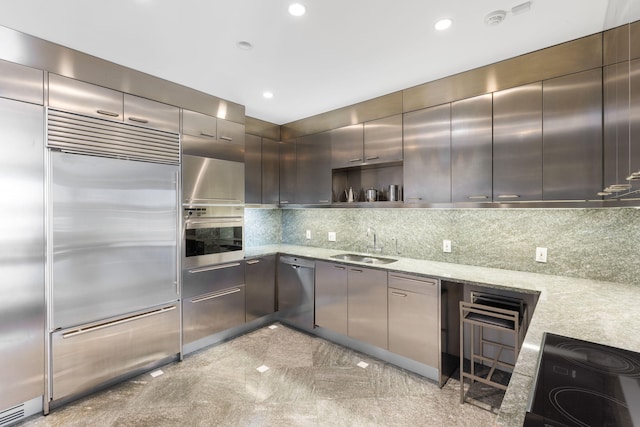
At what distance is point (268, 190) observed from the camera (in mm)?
3977

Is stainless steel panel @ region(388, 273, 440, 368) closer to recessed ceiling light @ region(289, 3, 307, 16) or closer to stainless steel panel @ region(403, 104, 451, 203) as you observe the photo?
stainless steel panel @ region(403, 104, 451, 203)

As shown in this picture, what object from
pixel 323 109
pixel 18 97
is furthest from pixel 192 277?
pixel 323 109

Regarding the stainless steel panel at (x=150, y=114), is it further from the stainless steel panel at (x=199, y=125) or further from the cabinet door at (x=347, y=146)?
the cabinet door at (x=347, y=146)

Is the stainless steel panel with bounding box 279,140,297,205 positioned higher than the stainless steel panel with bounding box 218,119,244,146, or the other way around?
the stainless steel panel with bounding box 218,119,244,146

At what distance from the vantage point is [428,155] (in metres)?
2.80

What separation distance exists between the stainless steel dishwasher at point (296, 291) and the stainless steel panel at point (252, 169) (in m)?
0.86

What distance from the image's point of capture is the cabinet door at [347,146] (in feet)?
10.9

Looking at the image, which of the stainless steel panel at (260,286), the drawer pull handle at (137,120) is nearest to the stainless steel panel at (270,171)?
the stainless steel panel at (260,286)

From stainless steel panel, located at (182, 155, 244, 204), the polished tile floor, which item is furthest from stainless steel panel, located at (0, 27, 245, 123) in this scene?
the polished tile floor

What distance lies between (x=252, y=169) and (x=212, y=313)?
5.79 feet

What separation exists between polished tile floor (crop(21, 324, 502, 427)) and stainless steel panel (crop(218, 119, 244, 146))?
2286 millimetres

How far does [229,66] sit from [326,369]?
2.80 metres

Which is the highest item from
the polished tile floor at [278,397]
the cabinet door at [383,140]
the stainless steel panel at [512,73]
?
the stainless steel panel at [512,73]

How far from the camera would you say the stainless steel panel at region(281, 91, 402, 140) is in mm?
3029
